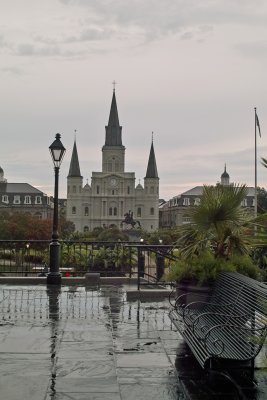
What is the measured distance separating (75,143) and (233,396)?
5436 inches

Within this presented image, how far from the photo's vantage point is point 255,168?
140 feet

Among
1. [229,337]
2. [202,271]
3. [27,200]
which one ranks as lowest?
[229,337]

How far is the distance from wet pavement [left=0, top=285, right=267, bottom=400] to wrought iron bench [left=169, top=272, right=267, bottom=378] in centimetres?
37

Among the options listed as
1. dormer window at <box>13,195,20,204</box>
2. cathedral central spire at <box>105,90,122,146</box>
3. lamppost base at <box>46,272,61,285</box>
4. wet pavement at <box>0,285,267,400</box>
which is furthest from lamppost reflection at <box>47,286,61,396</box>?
dormer window at <box>13,195,20,204</box>

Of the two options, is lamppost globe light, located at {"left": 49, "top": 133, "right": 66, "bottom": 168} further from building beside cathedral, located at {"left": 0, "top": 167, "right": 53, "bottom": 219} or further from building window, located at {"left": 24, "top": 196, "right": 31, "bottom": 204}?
building window, located at {"left": 24, "top": 196, "right": 31, "bottom": 204}

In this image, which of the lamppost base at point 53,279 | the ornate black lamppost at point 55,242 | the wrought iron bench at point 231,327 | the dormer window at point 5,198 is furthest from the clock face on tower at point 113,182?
the wrought iron bench at point 231,327

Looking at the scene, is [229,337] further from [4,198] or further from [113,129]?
[4,198]

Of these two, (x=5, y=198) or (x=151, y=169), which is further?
(x=151, y=169)

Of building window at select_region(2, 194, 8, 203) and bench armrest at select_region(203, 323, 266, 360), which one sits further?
building window at select_region(2, 194, 8, 203)

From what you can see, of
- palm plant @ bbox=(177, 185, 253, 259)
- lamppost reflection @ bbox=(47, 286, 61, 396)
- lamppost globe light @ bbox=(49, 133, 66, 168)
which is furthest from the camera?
lamppost globe light @ bbox=(49, 133, 66, 168)

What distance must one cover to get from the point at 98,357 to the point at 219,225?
333 centimetres

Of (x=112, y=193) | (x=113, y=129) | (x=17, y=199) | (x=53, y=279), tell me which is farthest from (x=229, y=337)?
(x=17, y=199)

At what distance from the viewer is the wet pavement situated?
17.7ft

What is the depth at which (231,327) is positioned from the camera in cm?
601
